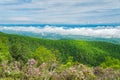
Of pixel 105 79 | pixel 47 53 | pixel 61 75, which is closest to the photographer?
pixel 61 75

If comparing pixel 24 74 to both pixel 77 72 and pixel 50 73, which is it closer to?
pixel 50 73

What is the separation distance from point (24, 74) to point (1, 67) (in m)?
1.39

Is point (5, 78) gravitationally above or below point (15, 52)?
above

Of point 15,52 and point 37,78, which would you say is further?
point 15,52

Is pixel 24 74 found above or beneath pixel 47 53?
above

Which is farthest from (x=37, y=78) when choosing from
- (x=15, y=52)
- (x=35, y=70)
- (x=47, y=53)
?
(x=47, y=53)

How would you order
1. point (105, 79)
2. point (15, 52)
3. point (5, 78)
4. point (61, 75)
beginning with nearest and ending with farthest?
point (5, 78) → point (61, 75) → point (105, 79) → point (15, 52)

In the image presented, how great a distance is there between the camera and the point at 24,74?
15664 millimetres

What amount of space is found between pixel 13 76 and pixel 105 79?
643 centimetres

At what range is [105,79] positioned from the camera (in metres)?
19.5

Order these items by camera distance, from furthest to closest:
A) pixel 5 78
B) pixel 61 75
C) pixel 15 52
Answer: pixel 15 52 → pixel 61 75 → pixel 5 78

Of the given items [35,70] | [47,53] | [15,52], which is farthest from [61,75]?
[47,53]

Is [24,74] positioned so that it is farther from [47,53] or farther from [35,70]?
[47,53]

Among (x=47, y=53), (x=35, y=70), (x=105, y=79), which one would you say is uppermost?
(x=35, y=70)
